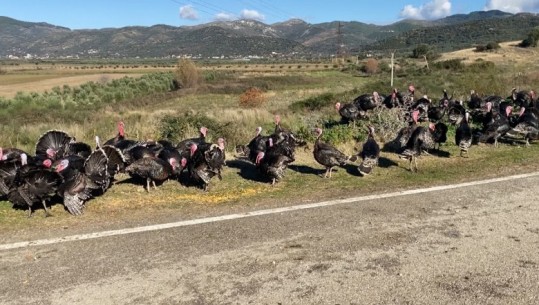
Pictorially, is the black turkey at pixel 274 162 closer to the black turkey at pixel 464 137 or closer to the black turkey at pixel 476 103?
the black turkey at pixel 464 137

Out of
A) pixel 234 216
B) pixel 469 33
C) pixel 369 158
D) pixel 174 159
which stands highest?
pixel 469 33

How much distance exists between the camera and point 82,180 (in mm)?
8547

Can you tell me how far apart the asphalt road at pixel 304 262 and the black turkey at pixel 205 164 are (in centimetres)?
215

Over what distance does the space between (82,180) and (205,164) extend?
239cm

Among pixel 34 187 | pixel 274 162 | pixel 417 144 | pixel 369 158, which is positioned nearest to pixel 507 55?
pixel 417 144

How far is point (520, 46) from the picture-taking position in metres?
75.0

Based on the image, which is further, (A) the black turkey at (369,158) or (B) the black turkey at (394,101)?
(B) the black turkey at (394,101)

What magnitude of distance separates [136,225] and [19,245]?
165 cm

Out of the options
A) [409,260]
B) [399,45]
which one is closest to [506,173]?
[409,260]

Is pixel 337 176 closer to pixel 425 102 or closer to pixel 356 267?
pixel 356 267

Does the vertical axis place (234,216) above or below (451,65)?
below

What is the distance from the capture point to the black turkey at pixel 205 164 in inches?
391

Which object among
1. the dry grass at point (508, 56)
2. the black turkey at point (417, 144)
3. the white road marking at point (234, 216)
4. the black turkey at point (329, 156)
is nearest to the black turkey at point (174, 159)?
the white road marking at point (234, 216)

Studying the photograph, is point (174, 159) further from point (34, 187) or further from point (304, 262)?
point (304, 262)
